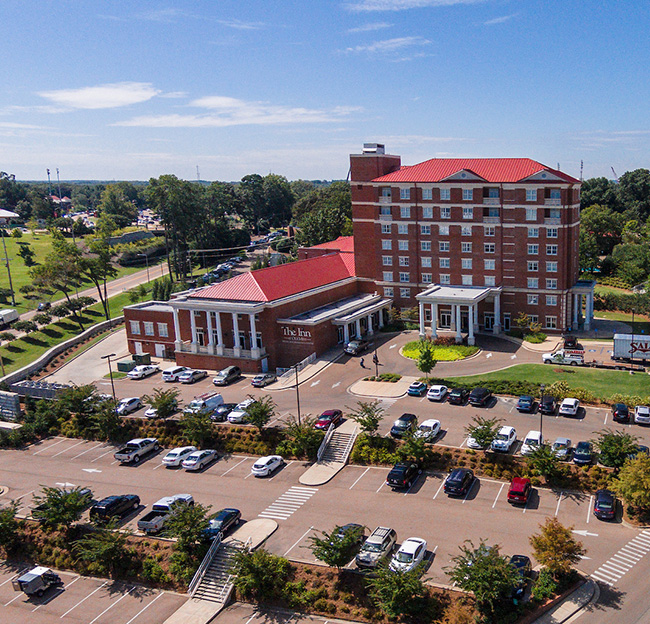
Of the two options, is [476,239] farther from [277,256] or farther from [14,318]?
[14,318]

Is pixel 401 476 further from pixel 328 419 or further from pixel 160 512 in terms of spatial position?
pixel 160 512

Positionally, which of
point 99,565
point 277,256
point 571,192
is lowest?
point 99,565

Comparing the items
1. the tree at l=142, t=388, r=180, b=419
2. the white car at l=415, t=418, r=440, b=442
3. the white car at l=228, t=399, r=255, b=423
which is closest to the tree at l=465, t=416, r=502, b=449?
the white car at l=415, t=418, r=440, b=442

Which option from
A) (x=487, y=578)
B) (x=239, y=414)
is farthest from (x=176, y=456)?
(x=487, y=578)

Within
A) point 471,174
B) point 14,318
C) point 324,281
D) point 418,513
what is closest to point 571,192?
point 471,174

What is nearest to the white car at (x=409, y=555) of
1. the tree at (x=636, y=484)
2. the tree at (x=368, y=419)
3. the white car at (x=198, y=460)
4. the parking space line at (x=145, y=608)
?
the tree at (x=636, y=484)

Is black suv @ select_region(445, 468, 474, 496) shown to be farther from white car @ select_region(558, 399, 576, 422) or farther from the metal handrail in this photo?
the metal handrail

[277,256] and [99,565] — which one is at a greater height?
[277,256]
